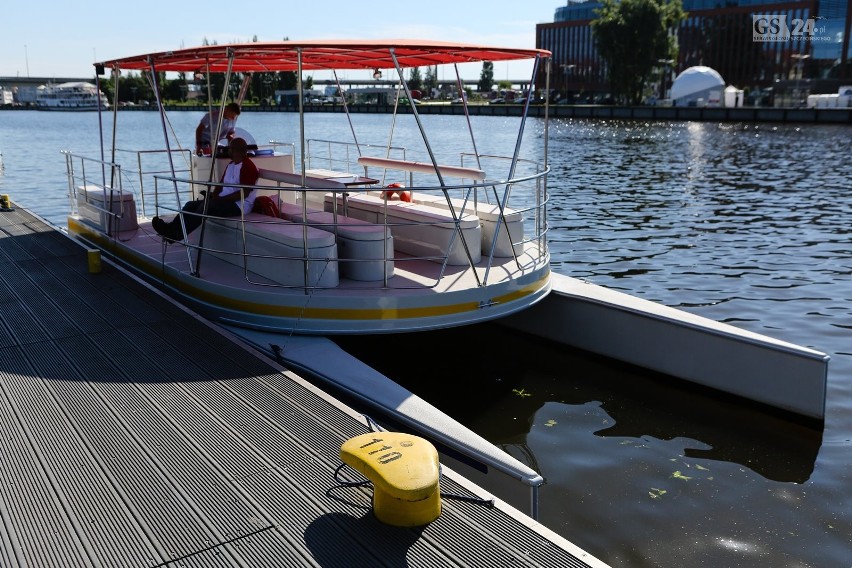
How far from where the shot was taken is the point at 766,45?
98250 mm

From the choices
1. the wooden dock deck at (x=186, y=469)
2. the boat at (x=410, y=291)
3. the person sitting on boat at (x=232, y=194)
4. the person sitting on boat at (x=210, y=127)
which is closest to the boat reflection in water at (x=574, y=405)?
the boat at (x=410, y=291)

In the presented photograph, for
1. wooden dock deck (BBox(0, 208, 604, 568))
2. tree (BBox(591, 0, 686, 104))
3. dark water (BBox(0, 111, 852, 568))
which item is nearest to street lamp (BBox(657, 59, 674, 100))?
tree (BBox(591, 0, 686, 104))

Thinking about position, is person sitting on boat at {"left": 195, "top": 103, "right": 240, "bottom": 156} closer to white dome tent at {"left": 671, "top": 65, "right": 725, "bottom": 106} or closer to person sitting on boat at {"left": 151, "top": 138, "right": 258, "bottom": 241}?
person sitting on boat at {"left": 151, "top": 138, "right": 258, "bottom": 241}

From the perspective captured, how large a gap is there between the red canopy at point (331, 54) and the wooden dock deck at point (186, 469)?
2.85m

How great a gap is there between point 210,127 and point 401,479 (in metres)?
8.58

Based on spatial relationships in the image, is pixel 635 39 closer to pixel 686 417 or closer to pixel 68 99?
pixel 686 417

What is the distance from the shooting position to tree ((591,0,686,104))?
3361 inches

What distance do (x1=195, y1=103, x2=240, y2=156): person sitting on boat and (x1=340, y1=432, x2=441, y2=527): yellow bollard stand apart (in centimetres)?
746

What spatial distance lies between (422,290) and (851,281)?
958cm

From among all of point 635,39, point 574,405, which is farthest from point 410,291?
point 635,39

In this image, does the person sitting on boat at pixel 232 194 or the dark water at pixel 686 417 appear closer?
the dark water at pixel 686 417

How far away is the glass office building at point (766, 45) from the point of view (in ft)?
296

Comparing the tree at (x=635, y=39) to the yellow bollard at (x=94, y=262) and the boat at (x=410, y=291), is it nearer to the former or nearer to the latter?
the boat at (x=410, y=291)

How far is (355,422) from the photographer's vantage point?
18.9 ft
